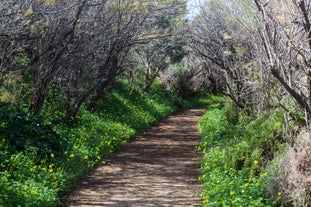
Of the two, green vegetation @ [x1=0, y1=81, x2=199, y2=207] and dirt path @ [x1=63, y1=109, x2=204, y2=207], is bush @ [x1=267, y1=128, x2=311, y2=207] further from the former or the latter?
green vegetation @ [x1=0, y1=81, x2=199, y2=207]

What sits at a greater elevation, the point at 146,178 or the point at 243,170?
the point at 243,170

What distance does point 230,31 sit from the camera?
511 inches

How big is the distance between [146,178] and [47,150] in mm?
1984

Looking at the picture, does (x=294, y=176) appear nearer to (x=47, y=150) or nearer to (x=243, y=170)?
(x=243, y=170)

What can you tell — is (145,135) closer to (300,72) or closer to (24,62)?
(24,62)

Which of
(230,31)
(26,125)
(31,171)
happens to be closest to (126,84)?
(230,31)

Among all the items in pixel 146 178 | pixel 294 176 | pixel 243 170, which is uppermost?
pixel 294 176

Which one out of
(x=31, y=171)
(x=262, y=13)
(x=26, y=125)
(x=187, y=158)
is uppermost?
(x=262, y=13)

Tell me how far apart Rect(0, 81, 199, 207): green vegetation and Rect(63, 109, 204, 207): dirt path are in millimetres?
344

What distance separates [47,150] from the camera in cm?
904

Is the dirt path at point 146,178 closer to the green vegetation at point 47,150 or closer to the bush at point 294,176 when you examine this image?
the green vegetation at point 47,150

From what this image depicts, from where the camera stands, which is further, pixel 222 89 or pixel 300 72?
pixel 222 89

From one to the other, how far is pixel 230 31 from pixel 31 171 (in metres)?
7.19

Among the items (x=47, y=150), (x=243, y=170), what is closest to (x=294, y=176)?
(x=243, y=170)
